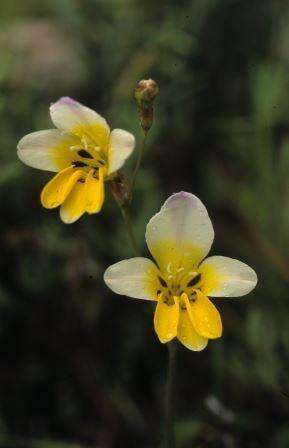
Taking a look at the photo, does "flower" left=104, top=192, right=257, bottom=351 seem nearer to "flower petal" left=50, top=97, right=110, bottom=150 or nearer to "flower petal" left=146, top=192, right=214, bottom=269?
"flower petal" left=146, top=192, right=214, bottom=269

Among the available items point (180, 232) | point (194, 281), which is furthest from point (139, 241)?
point (180, 232)

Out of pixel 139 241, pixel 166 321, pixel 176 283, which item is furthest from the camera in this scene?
pixel 139 241

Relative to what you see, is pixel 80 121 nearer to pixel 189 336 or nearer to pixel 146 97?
pixel 146 97

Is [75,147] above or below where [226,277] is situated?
above

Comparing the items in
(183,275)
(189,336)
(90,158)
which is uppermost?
(90,158)

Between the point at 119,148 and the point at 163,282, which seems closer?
the point at 119,148

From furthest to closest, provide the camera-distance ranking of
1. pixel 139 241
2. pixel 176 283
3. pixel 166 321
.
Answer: pixel 139 241 → pixel 176 283 → pixel 166 321

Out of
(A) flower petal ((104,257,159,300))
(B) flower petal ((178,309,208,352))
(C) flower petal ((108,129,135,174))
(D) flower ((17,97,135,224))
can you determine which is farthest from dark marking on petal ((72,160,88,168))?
(B) flower petal ((178,309,208,352))
